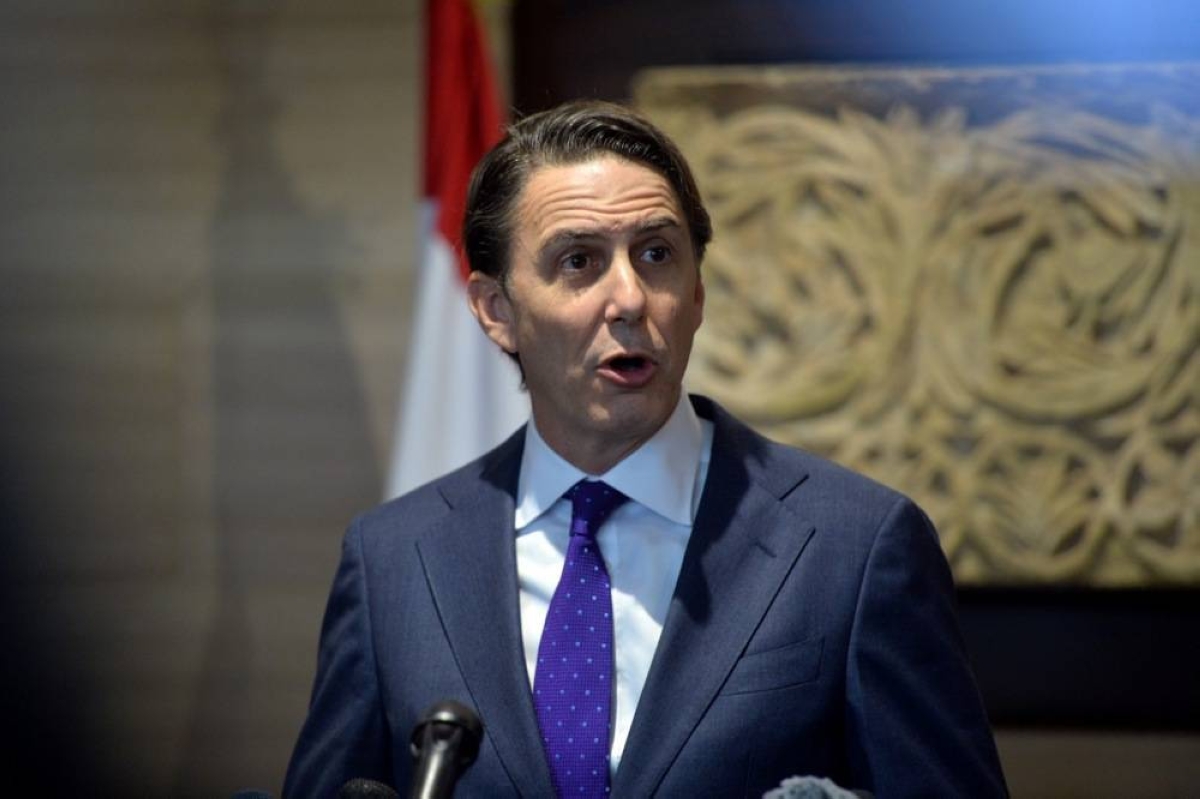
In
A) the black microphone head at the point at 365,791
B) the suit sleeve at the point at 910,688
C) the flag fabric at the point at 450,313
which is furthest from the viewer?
the flag fabric at the point at 450,313

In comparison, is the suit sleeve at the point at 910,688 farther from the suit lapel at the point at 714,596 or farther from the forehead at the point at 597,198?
the forehead at the point at 597,198

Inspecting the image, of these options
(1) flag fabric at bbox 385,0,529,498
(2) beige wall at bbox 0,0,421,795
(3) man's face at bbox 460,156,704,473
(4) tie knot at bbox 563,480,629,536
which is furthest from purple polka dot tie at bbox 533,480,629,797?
(2) beige wall at bbox 0,0,421,795

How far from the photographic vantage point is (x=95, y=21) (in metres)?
3.53

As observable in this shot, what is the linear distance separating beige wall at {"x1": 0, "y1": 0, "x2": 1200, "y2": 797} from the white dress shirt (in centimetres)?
149

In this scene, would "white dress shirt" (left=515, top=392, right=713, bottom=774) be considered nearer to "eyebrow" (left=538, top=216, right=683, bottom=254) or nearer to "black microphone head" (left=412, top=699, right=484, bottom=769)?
"eyebrow" (left=538, top=216, right=683, bottom=254)

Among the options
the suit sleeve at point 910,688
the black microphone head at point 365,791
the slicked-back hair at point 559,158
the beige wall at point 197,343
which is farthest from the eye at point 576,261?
the beige wall at point 197,343

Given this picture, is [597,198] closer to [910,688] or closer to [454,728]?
[910,688]

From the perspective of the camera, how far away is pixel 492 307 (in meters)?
2.07

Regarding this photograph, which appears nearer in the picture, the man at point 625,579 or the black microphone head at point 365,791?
the black microphone head at point 365,791

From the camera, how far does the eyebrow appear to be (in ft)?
6.17

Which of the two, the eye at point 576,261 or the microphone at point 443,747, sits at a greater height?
the eye at point 576,261

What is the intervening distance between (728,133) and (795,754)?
67.9 inches

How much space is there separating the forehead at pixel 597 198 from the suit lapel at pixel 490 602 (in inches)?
13.4

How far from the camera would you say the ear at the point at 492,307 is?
2.05 metres
